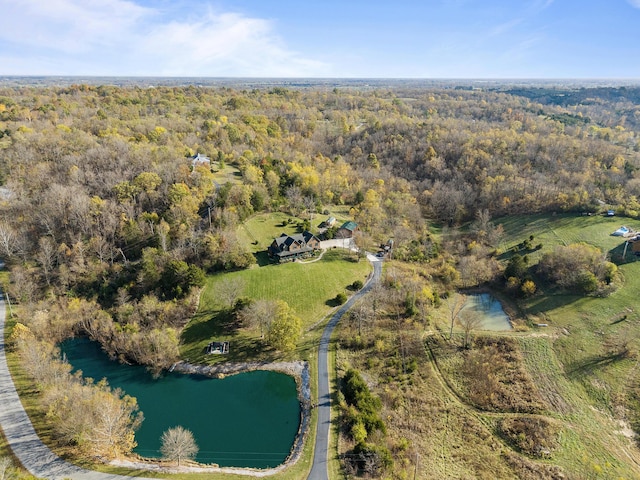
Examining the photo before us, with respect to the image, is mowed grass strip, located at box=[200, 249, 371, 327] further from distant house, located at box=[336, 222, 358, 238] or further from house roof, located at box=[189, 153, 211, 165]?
house roof, located at box=[189, 153, 211, 165]

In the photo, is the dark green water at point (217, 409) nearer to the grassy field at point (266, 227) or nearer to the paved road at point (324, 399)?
the paved road at point (324, 399)

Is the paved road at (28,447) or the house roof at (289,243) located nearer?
the paved road at (28,447)

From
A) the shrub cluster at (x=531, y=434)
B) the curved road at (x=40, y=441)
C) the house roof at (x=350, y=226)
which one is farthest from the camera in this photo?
the house roof at (x=350, y=226)

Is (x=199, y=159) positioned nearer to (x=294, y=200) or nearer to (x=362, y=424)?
(x=294, y=200)

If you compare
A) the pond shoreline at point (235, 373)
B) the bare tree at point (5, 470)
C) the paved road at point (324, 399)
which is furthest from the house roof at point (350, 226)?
the bare tree at point (5, 470)

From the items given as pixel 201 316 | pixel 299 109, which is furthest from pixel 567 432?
pixel 299 109
